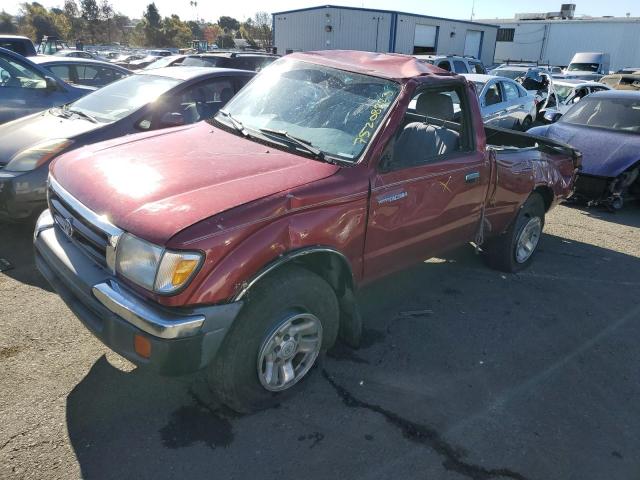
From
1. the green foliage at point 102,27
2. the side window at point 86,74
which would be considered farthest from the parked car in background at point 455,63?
the green foliage at point 102,27

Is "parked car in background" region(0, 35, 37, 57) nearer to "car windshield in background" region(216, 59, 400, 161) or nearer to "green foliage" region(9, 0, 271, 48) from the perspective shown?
"car windshield in background" region(216, 59, 400, 161)

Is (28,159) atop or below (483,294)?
atop

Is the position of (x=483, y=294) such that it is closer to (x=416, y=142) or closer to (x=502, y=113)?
(x=416, y=142)

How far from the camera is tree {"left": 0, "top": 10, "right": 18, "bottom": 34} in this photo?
46.1m

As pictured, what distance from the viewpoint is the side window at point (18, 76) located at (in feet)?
22.9

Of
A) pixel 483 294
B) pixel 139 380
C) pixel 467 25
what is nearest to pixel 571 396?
pixel 483 294

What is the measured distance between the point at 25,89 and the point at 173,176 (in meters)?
5.69

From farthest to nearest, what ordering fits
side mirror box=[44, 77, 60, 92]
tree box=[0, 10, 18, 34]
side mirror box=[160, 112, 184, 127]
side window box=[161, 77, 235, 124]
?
tree box=[0, 10, 18, 34]
side mirror box=[44, 77, 60, 92]
side window box=[161, 77, 235, 124]
side mirror box=[160, 112, 184, 127]

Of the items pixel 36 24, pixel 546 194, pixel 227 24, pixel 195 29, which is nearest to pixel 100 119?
pixel 546 194

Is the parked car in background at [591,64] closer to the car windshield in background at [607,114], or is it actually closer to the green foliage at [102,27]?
the car windshield in background at [607,114]

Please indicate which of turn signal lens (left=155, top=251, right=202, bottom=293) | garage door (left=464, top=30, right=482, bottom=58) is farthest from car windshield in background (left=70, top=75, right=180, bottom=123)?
garage door (left=464, top=30, right=482, bottom=58)

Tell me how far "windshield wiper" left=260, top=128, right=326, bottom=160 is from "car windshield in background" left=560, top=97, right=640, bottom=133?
22.0 ft

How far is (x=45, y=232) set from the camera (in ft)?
10.0

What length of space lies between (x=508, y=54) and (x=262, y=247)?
51.7 m
